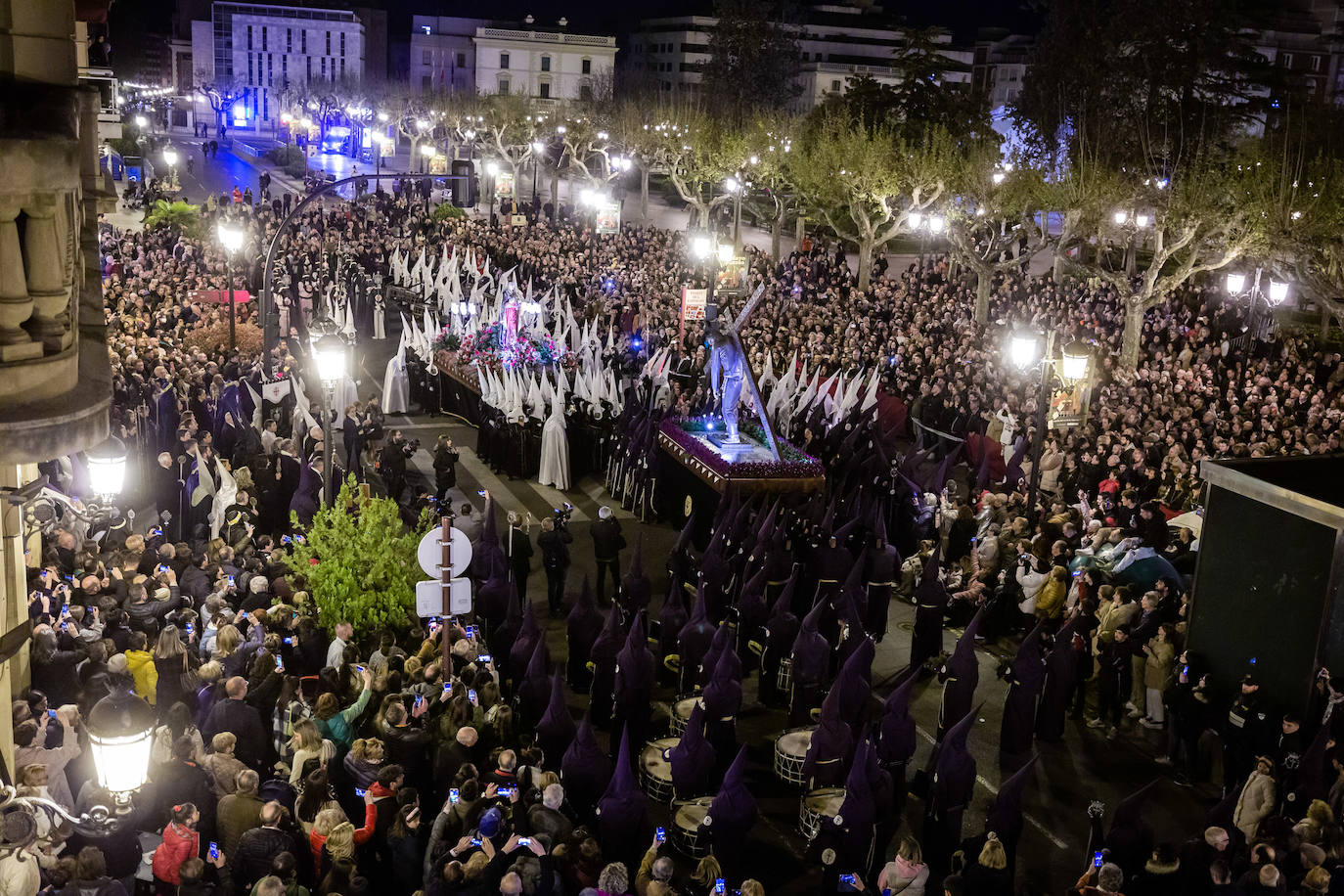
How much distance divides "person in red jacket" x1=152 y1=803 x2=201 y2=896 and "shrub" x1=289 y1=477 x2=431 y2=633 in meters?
3.24

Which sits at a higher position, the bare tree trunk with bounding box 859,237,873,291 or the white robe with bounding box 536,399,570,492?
the bare tree trunk with bounding box 859,237,873,291

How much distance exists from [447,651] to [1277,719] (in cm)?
668

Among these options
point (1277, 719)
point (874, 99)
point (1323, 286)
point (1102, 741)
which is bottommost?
point (1102, 741)

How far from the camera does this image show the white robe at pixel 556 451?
1838 centimetres

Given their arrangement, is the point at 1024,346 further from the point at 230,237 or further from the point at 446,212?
the point at 446,212

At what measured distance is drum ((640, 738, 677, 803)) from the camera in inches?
389

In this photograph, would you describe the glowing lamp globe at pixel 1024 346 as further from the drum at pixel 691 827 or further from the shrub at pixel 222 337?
the shrub at pixel 222 337

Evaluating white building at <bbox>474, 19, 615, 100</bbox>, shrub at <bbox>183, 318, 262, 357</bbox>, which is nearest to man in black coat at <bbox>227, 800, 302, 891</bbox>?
shrub at <bbox>183, 318, 262, 357</bbox>

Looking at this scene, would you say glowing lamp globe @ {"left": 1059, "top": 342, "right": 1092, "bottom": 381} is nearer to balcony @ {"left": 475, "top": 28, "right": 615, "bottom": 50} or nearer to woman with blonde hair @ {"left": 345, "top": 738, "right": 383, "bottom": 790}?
woman with blonde hair @ {"left": 345, "top": 738, "right": 383, "bottom": 790}

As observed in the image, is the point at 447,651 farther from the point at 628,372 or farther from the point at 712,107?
the point at 712,107

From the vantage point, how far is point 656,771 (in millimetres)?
9953

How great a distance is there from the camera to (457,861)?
7.09 meters

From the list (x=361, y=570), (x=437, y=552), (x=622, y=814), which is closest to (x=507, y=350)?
(x=361, y=570)

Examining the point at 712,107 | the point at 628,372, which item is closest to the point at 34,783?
the point at 628,372
